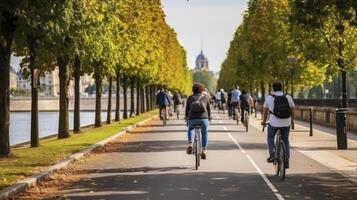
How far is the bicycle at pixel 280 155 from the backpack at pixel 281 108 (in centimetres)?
34

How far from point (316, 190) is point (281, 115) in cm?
210

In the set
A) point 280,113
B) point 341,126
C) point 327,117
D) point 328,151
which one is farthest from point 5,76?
point 327,117

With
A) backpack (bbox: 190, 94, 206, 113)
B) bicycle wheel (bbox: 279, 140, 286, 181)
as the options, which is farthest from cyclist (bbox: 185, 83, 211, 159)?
bicycle wheel (bbox: 279, 140, 286, 181)

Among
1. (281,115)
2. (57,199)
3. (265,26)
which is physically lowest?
(57,199)

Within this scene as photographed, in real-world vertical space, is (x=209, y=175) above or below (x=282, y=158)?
below

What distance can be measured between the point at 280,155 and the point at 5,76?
7.79m

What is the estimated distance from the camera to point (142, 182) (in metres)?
14.1

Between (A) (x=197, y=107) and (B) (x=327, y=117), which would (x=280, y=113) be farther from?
(B) (x=327, y=117)

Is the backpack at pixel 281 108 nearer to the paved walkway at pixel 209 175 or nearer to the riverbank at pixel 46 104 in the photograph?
the paved walkway at pixel 209 175

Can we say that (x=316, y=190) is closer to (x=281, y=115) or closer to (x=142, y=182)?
(x=281, y=115)

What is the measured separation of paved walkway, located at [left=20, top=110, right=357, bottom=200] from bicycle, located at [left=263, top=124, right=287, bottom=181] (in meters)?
0.19

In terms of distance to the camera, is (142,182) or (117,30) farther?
(117,30)

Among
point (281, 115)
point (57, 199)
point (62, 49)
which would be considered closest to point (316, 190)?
point (281, 115)

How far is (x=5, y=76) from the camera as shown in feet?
61.0
